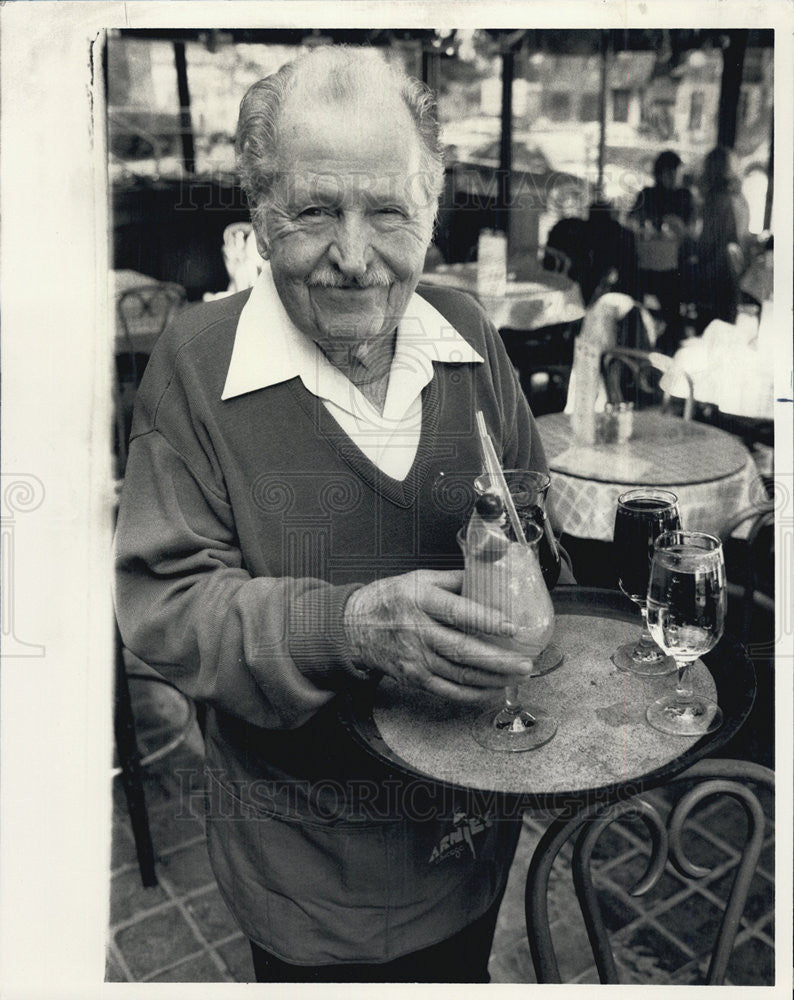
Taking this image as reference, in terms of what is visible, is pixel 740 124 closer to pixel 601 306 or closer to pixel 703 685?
pixel 601 306

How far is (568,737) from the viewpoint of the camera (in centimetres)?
116

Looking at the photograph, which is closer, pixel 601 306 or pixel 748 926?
pixel 748 926

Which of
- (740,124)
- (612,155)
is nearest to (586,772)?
(612,155)

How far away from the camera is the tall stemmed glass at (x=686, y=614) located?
116 cm

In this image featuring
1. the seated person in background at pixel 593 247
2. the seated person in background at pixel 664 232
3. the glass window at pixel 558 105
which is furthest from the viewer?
the seated person in background at pixel 664 232

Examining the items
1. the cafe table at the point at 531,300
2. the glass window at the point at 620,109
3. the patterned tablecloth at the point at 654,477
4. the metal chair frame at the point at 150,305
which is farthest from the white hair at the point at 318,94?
the glass window at the point at 620,109

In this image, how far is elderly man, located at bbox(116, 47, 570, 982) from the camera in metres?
1.16

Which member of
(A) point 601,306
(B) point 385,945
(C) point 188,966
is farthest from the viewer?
(A) point 601,306

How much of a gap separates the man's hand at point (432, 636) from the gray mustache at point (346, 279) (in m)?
0.42

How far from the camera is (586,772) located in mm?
1098

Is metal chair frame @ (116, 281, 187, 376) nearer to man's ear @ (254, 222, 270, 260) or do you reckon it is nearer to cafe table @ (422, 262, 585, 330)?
cafe table @ (422, 262, 585, 330)

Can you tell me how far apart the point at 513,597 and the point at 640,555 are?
31 centimetres

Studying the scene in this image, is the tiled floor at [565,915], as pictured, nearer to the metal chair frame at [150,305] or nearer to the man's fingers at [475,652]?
the man's fingers at [475,652]

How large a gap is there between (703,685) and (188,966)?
1552mm
